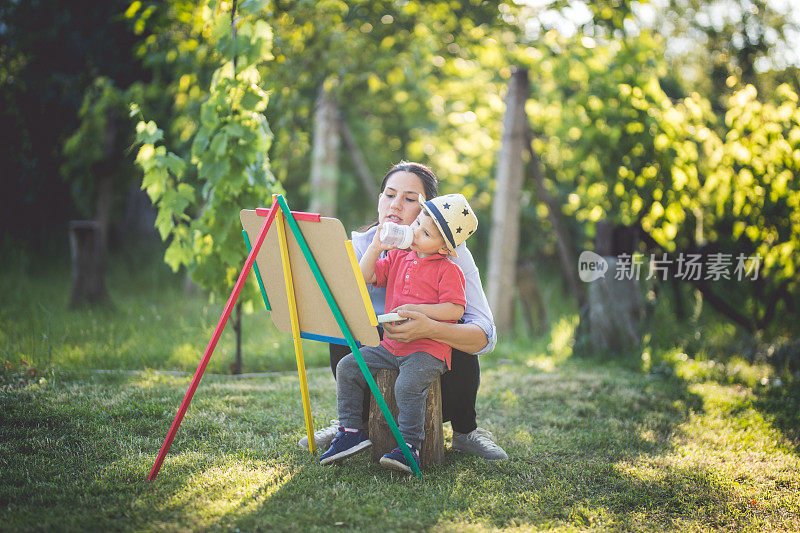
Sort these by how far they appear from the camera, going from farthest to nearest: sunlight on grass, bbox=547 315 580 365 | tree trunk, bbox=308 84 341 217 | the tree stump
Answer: tree trunk, bbox=308 84 341 217, the tree stump, sunlight on grass, bbox=547 315 580 365

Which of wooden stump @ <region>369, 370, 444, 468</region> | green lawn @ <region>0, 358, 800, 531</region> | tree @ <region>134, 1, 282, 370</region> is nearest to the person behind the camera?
green lawn @ <region>0, 358, 800, 531</region>

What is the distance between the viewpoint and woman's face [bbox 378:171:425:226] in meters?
3.02

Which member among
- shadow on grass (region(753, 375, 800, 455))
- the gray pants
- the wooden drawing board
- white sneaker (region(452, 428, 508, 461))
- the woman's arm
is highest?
the wooden drawing board

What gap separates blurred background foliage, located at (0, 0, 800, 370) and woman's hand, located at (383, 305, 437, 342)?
1837mm

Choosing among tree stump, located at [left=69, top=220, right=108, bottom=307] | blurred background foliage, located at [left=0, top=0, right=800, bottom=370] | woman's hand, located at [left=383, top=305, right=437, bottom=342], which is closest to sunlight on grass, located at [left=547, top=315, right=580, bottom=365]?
blurred background foliage, located at [left=0, top=0, right=800, bottom=370]

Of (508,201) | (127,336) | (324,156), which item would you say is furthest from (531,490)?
(324,156)

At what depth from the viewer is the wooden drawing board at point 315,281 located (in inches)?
101

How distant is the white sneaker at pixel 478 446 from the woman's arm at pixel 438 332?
1.77ft

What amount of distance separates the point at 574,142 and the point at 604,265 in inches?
74.6

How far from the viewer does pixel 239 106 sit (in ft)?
13.2

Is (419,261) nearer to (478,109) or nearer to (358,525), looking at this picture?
(358,525)

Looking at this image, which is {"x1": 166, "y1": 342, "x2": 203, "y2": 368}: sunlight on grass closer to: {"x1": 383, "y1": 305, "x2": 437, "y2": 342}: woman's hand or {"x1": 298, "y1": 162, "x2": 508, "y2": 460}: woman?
{"x1": 298, "y1": 162, "x2": 508, "y2": 460}: woman

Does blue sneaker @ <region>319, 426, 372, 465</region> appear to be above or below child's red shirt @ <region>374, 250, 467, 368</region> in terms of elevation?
below

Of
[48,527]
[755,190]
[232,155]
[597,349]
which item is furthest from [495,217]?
[48,527]
